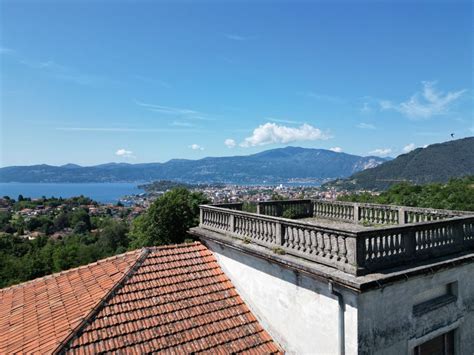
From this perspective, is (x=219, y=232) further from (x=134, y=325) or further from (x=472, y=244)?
(x=472, y=244)

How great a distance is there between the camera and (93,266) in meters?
9.81

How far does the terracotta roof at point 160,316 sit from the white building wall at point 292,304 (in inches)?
13.9

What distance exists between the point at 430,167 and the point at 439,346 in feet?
533

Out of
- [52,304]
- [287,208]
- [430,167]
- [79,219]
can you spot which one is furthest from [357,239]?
[430,167]

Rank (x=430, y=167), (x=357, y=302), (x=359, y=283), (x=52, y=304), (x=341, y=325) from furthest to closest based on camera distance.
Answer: (x=430, y=167) → (x=52, y=304) → (x=341, y=325) → (x=357, y=302) → (x=359, y=283)

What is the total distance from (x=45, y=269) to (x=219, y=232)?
133 ft

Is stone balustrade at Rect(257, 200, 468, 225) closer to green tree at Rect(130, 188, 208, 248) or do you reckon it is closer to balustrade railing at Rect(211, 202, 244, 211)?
balustrade railing at Rect(211, 202, 244, 211)

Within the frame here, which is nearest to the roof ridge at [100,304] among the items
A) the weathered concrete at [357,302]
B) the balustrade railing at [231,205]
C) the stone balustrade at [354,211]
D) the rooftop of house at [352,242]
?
the rooftop of house at [352,242]

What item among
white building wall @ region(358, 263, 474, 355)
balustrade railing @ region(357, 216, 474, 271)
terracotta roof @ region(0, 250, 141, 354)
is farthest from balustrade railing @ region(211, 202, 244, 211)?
white building wall @ region(358, 263, 474, 355)

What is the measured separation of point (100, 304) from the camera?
746 cm

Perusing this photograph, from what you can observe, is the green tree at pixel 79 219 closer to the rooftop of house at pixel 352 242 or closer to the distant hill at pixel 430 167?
the rooftop of house at pixel 352 242

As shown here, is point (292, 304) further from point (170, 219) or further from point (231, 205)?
point (170, 219)

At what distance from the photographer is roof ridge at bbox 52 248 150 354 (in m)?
6.34

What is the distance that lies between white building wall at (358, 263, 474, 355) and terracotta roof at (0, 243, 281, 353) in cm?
256
